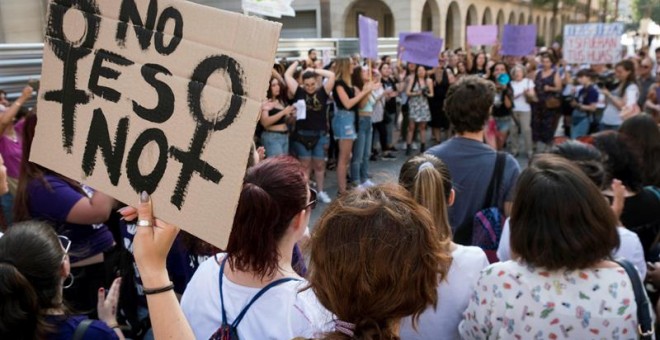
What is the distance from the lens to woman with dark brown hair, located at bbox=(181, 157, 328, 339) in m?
1.50

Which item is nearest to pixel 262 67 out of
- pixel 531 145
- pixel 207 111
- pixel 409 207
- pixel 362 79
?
pixel 207 111

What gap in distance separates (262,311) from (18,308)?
757 millimetres

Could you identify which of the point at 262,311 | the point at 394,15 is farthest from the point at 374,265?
the point at 394,15

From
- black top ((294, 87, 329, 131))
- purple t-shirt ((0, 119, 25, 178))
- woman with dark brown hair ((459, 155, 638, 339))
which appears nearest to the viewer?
woman with dark brown hair ((459, 155, 638, 339))

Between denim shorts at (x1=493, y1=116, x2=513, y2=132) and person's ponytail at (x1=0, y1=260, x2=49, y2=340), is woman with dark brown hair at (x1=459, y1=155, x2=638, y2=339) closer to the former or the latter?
person's ponytail at (x1=0, y1=260, x2=49, y2=340)

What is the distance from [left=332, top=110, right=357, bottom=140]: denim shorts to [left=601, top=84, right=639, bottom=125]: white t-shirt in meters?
3.22

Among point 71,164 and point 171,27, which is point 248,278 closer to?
point 71,164

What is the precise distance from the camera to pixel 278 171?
1668 mm

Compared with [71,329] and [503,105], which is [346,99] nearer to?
[503,105]

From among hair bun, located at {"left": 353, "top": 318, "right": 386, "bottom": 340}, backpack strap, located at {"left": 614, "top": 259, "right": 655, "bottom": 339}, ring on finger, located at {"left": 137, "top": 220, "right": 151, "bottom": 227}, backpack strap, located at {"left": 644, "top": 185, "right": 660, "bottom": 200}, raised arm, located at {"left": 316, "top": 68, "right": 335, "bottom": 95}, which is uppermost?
raised arm, located at {"left": 316, "top": 68, "right": 335, "bottom": 95}

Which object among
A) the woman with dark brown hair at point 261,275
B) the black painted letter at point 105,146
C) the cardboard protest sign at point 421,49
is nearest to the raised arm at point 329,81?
the cardboard protest sign at point 421,49

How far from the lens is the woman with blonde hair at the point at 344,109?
673 centimetres

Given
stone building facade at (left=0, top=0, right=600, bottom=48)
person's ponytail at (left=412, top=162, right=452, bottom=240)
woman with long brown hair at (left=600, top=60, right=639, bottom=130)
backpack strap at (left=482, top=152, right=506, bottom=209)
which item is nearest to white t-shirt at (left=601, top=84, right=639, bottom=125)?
woman with long brown hair at (left=600, top=60, right=639, bottom=130)

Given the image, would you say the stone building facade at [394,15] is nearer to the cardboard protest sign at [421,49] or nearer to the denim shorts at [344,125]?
the cardboard protest sign at [421,49]
